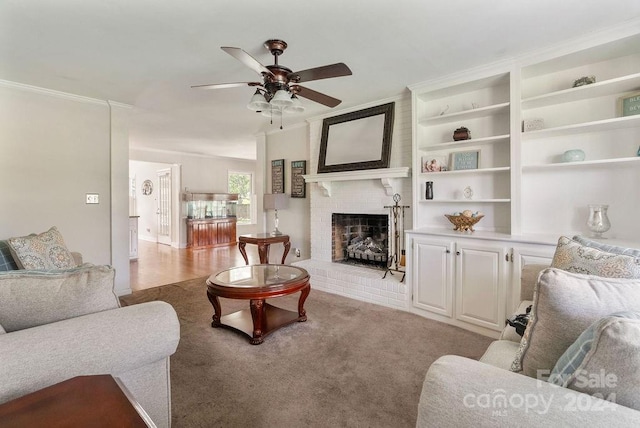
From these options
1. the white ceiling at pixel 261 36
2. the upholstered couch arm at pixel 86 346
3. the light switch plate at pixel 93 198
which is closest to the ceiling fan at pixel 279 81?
the white ceiling at pixel 261 36

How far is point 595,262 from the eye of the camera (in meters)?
1.33

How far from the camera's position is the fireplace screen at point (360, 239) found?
13.1 ft

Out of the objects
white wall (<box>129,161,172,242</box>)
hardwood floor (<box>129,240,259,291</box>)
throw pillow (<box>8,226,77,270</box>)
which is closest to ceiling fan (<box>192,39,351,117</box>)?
throw pillow (<box>8,226,77,270</box>)

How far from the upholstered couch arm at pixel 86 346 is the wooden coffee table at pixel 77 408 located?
0.20 metres

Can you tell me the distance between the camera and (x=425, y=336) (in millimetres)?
2594

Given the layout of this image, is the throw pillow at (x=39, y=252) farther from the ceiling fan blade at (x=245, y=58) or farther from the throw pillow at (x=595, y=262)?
the throw pillow at (x=595, y=262)

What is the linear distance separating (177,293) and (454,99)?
391cm

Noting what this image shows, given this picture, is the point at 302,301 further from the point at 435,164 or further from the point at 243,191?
the point at 243,191

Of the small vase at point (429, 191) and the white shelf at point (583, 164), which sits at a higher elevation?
the white shelf at point (583, 164)

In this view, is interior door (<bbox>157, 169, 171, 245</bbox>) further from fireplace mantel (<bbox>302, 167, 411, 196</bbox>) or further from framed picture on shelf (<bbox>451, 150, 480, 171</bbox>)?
framed picture on shelf (<bbox>451, 150, 480, 171</bbox>)

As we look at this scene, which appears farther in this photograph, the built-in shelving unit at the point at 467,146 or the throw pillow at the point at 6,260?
the built-in shelving unit at the point at 467,146

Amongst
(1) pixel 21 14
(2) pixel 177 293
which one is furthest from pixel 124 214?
(1) pixel 21 14

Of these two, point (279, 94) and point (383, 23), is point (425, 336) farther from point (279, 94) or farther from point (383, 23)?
point (383, 23)

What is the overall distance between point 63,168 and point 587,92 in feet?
16.7
